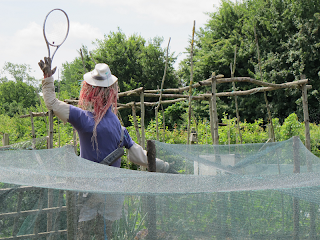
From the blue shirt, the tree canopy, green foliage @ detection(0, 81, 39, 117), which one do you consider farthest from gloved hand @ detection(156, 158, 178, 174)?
green foliage @ detection(0, 81, 39, 117)

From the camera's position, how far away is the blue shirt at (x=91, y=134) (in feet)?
6.03

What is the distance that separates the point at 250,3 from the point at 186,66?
5052mm

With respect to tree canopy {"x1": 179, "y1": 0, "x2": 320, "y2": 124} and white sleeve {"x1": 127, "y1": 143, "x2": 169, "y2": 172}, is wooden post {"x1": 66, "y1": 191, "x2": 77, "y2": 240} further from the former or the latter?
tree canopy {"x1": 179, "y1": 0, "x2": 320, "y2": 124}

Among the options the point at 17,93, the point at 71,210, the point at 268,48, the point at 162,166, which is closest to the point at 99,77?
the point at 162,166

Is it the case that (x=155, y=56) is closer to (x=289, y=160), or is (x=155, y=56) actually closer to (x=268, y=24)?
(x=268, y=24)

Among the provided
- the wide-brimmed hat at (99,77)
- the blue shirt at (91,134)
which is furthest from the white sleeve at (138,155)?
the wide-brimmed hat at (99,77)

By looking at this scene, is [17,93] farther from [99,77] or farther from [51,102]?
[51,102]

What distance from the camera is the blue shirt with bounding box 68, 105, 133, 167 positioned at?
184 cm

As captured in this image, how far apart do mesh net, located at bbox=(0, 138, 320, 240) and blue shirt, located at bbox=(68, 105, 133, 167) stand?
1.75ft

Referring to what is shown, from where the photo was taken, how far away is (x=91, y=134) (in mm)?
1875

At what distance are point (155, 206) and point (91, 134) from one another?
794 mm

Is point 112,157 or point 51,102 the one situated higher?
point 51,102

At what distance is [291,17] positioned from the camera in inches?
560

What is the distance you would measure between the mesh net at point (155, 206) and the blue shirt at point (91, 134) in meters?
0.53
